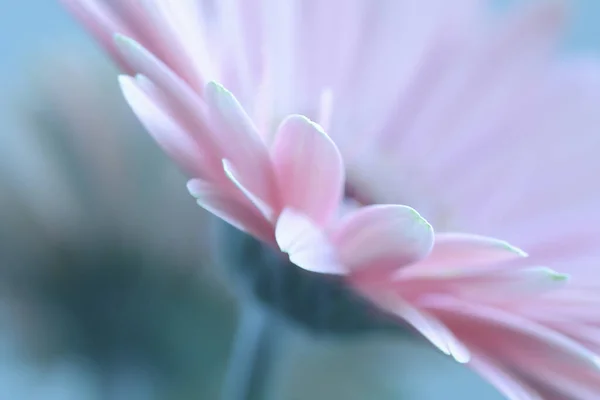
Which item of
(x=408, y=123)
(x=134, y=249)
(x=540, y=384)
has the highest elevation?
(x=408, y=123)

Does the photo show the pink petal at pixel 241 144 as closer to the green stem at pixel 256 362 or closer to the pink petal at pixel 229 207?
the pink petal at pixel 229 207

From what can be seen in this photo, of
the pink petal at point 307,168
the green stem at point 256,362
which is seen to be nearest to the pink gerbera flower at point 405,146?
the pink petal at point 307,168

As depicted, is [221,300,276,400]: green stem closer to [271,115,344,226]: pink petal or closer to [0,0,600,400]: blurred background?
[0,0,600,400]: blurred background

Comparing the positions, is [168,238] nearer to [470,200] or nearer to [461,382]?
[470,200]

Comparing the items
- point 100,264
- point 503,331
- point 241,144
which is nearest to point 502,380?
point 503,331

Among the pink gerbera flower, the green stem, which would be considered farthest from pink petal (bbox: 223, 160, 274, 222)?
the green stem

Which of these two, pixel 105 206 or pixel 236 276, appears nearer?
pixel 236 276

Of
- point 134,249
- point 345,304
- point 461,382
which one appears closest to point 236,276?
point 345,304
